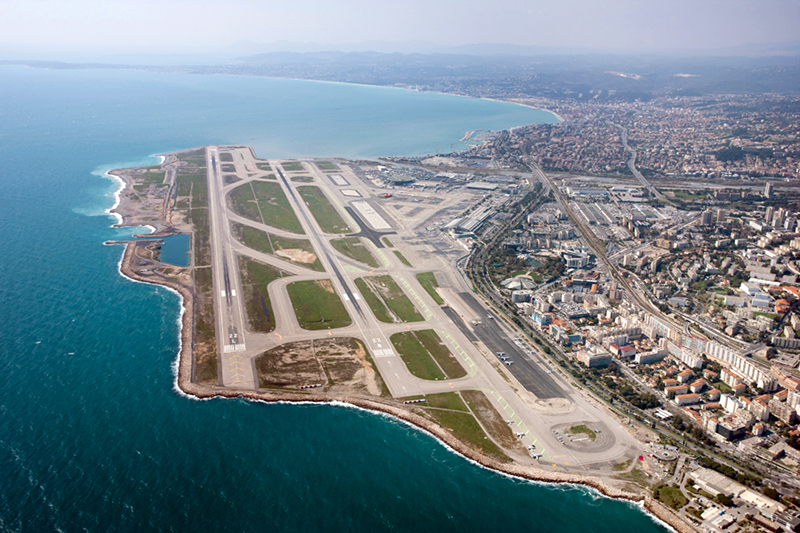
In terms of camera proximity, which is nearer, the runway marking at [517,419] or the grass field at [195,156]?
the runway marking at [517,419]

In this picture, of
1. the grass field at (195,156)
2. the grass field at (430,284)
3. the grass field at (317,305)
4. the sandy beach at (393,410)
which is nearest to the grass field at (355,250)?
the grass field at (430,284)

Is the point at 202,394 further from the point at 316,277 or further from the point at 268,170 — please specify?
the point at 268,170

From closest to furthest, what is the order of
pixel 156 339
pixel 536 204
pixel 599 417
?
pixel 599 417 < pixel 156 339 < pixel 536 204

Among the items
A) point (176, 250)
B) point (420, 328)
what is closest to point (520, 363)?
point (420, 328)

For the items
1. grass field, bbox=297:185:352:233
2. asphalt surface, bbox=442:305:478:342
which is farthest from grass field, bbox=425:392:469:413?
grass field, bbox=297:185:352:233

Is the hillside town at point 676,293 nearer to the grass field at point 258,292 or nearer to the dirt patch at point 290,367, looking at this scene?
the dirt patch at point 290,367

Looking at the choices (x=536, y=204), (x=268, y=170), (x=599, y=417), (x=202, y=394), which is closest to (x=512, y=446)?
(x=599, y=417)
